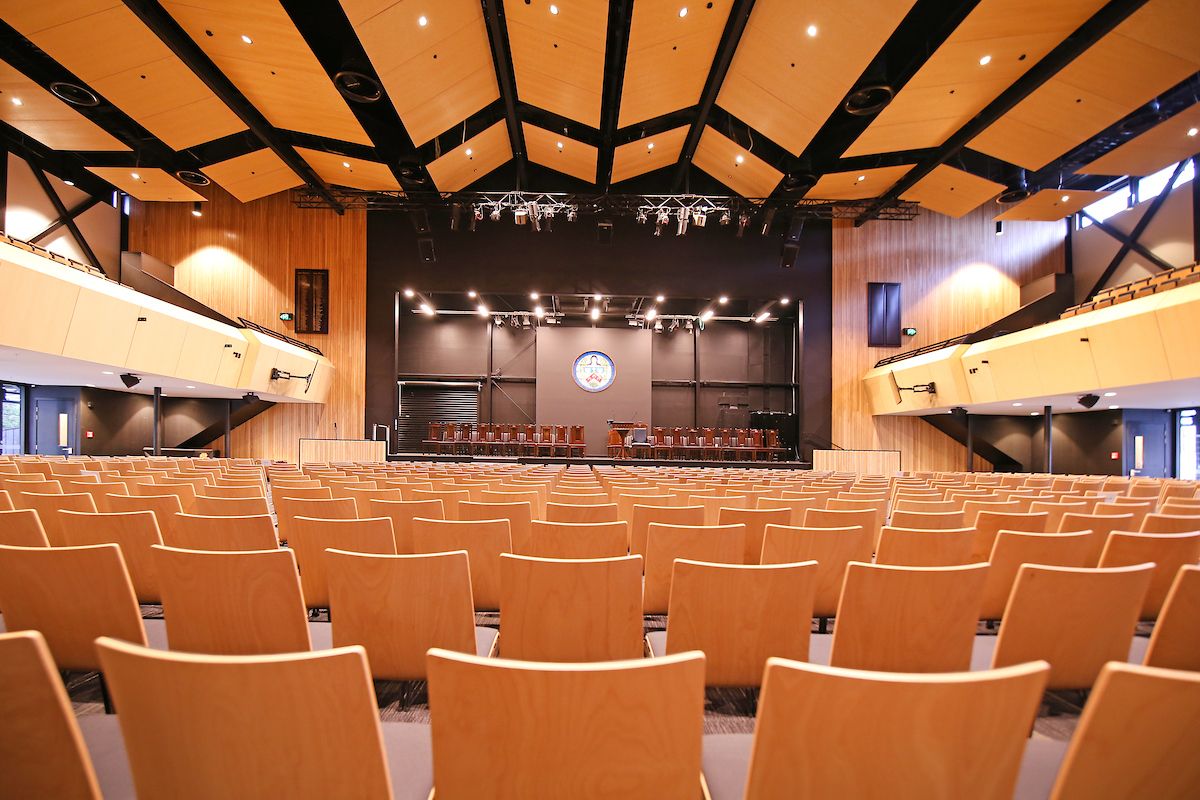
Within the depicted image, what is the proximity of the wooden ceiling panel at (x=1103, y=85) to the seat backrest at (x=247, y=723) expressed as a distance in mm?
11700

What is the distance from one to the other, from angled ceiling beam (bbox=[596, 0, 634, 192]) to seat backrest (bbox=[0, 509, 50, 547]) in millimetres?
9809

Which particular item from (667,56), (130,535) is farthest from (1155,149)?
(130,535)

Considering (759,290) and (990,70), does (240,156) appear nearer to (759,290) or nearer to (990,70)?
(759,290)

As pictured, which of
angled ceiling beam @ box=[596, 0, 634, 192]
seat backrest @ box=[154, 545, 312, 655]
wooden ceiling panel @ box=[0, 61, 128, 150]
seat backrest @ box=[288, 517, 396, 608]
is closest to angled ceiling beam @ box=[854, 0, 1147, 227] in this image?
angled ceiling beam @ box=[596, 0, 634, 192]

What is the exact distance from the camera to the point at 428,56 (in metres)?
10.3

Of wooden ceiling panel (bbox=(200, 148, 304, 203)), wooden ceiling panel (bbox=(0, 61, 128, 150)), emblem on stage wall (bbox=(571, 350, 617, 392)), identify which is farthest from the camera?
emblem on stage wall (bbox=(571, 350, 617, 392))

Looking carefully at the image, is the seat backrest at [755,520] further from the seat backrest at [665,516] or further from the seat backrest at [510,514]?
the seat backrest at [510,514]

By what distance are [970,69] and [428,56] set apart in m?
9.20

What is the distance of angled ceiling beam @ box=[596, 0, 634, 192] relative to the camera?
373 inches

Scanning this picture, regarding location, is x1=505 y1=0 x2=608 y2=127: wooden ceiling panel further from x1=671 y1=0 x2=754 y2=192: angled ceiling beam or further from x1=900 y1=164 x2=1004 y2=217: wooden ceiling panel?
x1=900 y1=164 x2=1004 y2=217: wooden ceiling panel

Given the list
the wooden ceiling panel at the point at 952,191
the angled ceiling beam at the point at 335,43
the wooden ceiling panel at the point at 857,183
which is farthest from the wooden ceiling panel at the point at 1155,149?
the angled ceiling beam at the point at 335,43

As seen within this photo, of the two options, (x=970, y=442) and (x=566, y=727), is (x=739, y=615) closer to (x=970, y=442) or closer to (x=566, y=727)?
(x=566, y=727)

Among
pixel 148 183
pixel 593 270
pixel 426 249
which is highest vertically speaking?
pixel 148 183

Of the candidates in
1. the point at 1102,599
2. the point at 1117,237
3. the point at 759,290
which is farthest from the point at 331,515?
the point at 1117,237
